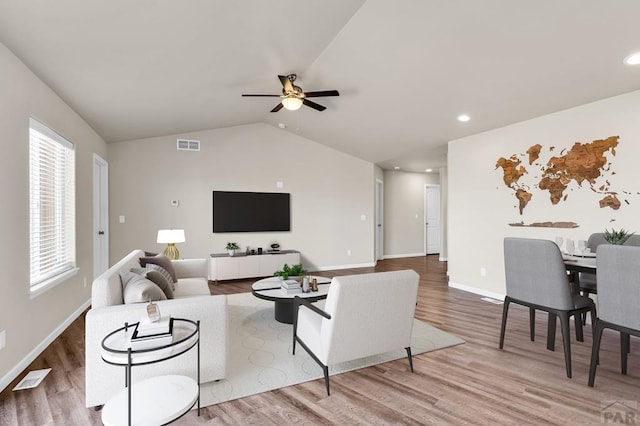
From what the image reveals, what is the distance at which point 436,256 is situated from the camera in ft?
30.7

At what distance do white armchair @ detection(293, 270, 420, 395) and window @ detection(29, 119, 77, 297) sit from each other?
2.54 meters

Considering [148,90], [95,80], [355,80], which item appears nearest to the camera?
[95,80]

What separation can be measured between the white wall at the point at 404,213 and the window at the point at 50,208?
22.5ft

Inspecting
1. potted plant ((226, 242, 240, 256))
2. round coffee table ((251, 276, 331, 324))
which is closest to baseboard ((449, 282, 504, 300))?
round coffee table ((251, 276, 331, 324))

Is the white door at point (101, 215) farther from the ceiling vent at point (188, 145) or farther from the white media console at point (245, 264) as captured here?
the white media console at point (245, 264)

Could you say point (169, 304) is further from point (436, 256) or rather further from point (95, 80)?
point (436, 256)

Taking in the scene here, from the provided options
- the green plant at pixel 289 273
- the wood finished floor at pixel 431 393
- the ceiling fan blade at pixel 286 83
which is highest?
the ceiling fan blade at pixel 286 83

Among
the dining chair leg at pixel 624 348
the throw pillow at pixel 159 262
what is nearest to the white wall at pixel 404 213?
the throw pillow at pixel 159 262

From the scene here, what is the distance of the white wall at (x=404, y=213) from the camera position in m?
8.90

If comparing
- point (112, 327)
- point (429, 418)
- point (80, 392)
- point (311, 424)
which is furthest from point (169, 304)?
point (429, 418)

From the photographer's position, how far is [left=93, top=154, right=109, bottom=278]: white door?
5133 millimetres

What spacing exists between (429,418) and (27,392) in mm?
2703

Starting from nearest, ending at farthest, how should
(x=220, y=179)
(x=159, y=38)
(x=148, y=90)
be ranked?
(x=159, y=38)
(x=148, y=90)
(x=220, y=179)

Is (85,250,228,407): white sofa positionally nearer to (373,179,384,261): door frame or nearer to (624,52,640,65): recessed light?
(624,52,640,65): recessed light
